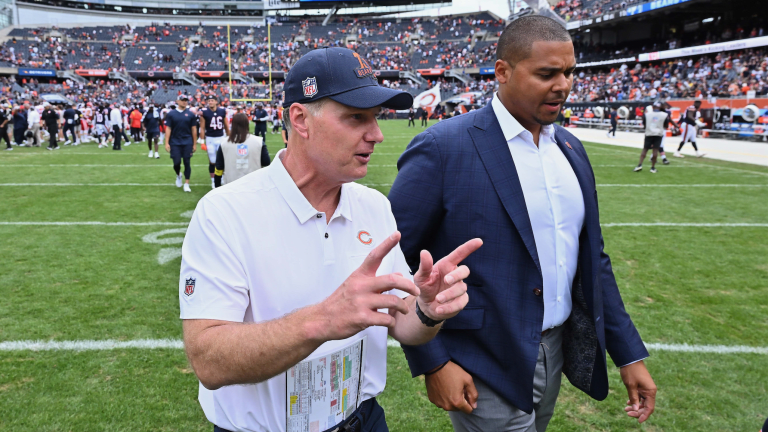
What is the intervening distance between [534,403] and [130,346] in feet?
12.0

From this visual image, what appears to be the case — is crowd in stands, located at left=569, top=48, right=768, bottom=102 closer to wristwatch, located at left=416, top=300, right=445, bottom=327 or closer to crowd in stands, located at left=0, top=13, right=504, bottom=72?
crowd in stands, located at left=0, top=13, right=504, bottom=72

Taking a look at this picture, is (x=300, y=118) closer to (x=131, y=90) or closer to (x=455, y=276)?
(x=455, y=276)

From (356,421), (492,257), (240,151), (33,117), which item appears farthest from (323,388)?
(33,117)

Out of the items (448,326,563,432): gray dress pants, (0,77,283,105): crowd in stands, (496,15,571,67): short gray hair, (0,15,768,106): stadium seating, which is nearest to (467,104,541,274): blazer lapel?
(496,15,571,67): short gray hair

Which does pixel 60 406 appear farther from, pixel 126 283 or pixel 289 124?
pixel 289 124

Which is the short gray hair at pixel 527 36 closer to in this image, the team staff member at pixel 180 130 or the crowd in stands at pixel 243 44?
the team staff member at pixel 180 130

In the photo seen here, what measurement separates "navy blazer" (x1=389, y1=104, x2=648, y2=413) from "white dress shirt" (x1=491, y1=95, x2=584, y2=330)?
0.17ft

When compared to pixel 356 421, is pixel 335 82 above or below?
above

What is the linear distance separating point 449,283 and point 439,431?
238cm

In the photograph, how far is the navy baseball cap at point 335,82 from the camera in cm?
165

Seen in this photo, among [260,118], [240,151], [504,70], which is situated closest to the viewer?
[504,70]

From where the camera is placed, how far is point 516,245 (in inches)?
80.4

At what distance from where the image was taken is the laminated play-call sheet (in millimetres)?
1583

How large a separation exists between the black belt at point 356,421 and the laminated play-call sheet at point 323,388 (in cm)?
2
